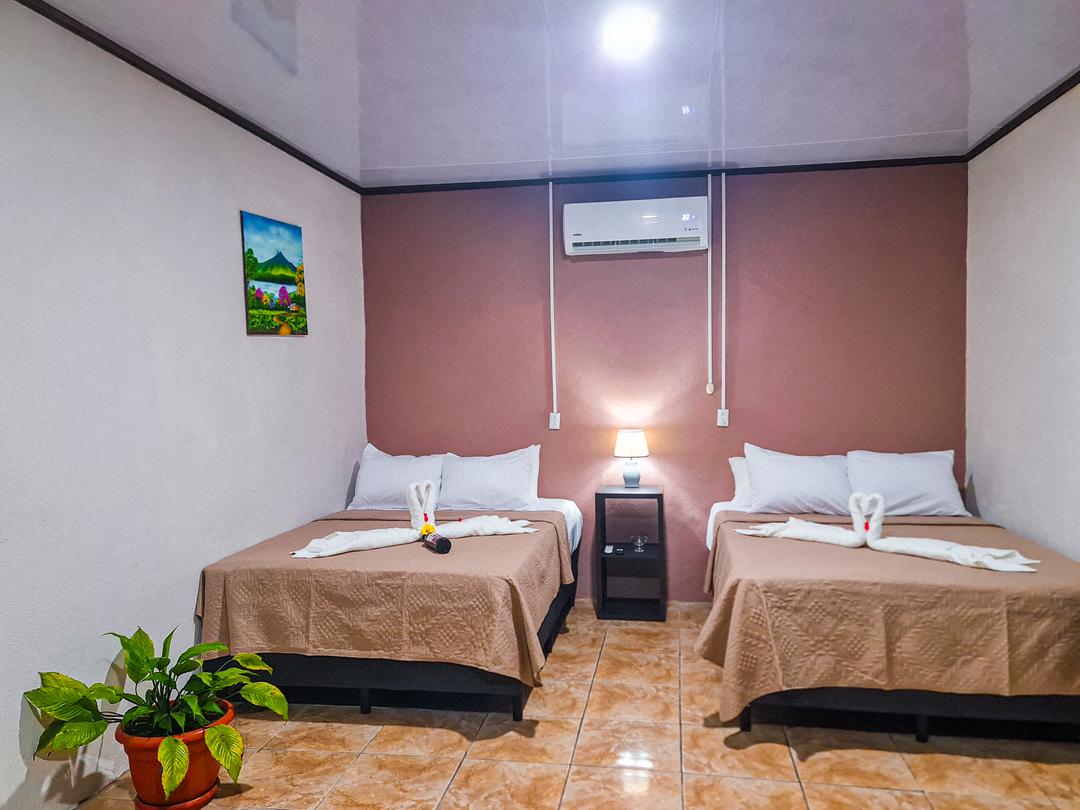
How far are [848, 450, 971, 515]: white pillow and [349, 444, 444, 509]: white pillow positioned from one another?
7.34ft

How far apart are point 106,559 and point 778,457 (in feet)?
10.3

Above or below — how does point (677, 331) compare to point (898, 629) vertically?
above

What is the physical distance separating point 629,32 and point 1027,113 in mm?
2046

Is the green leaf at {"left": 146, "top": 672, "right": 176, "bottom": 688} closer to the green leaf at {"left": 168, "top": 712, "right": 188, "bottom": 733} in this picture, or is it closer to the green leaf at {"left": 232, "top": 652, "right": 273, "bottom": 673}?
the green leaf at {"left": 168, "top": 712, "right": 188, "bottom": 733}

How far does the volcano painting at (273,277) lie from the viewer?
3400 mm

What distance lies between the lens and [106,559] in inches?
99.3

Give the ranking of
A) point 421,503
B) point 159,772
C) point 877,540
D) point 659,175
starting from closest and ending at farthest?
point 159,772, point 877,540, point 421,503, point 659,175

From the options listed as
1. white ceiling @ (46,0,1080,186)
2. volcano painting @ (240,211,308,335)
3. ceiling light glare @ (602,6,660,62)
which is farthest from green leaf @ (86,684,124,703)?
ceiling light glare @ (602,6,660,62)

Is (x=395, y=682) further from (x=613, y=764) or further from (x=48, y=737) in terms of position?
(x=48, y=737)

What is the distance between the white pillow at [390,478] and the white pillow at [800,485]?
1720mm

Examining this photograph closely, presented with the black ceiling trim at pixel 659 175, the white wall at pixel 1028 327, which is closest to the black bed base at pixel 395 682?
the white wall at pixel 1028 327

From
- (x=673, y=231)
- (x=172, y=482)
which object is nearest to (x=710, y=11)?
(x=673, y=231)

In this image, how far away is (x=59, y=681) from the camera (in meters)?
2.21

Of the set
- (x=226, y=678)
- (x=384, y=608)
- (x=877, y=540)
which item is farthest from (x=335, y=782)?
(x=877, y=540)
